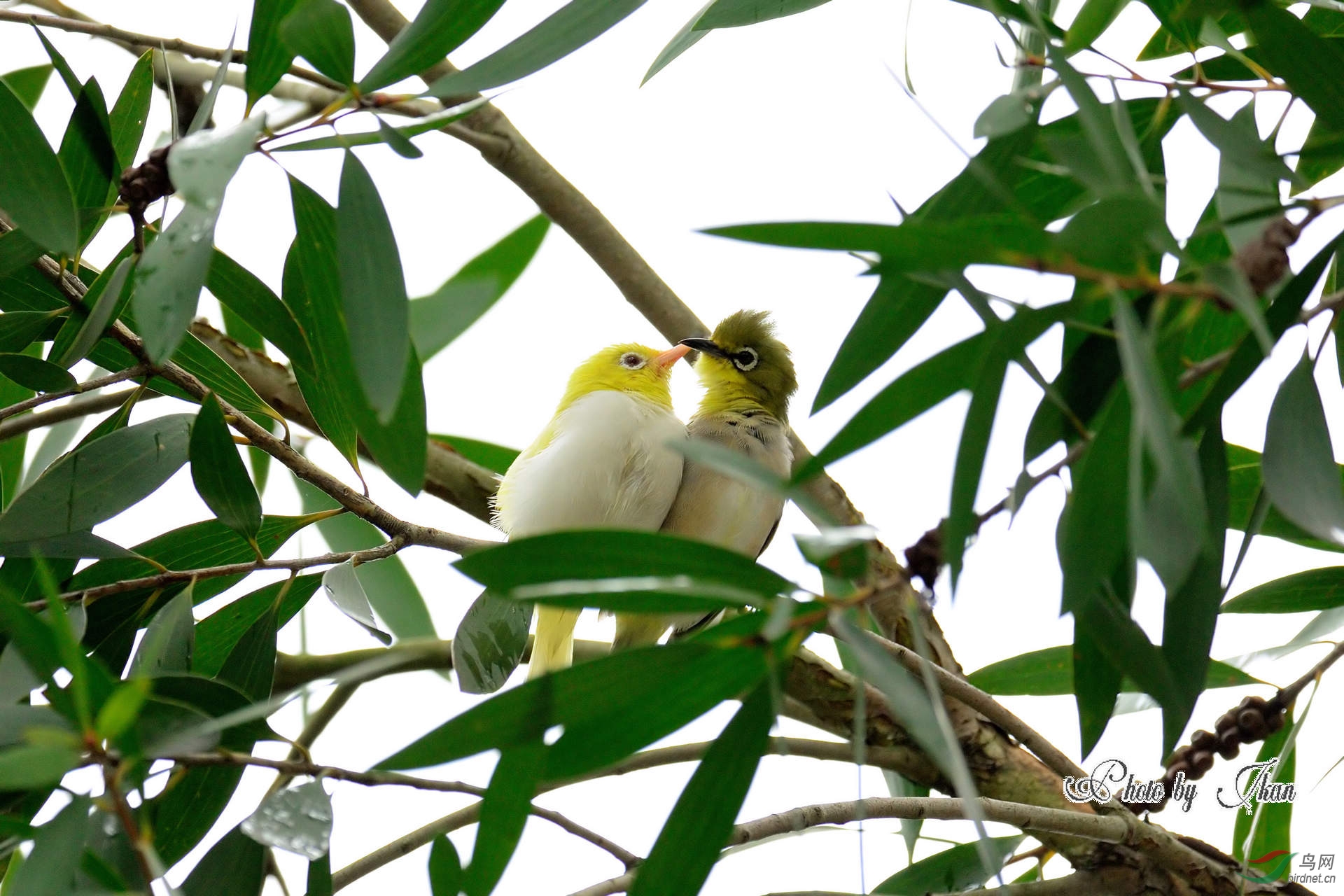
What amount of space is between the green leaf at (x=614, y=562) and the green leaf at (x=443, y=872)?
0.29m

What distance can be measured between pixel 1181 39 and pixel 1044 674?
0.79 m

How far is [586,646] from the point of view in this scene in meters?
1.66

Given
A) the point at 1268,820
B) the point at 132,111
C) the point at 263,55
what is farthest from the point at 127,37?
the point at 1268,820

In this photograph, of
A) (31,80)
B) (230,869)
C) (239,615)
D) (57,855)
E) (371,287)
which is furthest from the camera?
(31,80)

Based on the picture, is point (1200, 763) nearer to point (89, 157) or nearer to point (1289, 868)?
point (1289, 868)

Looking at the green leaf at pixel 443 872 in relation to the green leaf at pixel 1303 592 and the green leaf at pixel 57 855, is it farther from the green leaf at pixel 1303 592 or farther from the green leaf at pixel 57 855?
the green leaf at pixel 1303 592

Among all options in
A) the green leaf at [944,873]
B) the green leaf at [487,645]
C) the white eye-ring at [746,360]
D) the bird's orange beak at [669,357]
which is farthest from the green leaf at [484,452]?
the green leaf at [944,873]

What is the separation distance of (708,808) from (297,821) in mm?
260

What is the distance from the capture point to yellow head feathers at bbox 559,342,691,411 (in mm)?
1753

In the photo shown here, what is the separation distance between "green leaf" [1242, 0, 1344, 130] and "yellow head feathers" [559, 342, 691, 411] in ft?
3.51

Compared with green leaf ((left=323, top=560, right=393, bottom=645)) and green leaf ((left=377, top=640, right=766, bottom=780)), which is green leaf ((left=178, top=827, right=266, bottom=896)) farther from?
green leaf ((left=377, top=640, right=766, bottom=780))

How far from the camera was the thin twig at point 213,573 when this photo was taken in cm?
97

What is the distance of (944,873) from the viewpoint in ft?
4.31

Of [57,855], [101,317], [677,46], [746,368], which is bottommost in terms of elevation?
[57,855]
